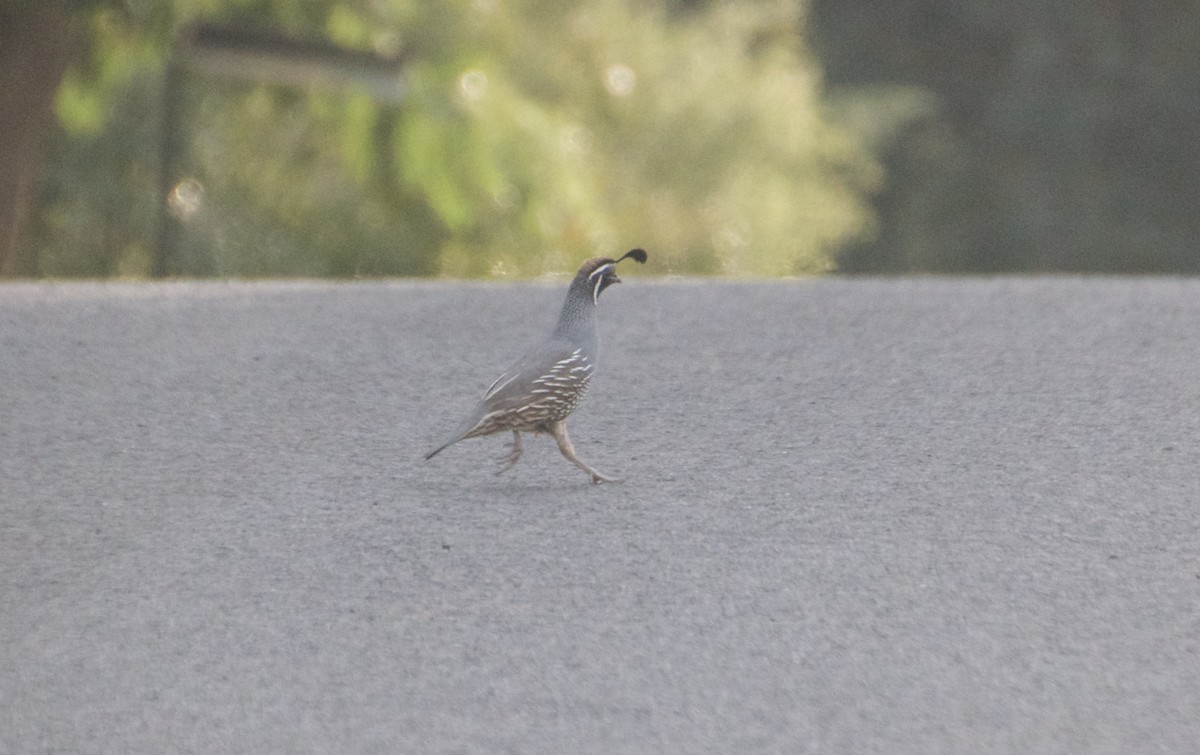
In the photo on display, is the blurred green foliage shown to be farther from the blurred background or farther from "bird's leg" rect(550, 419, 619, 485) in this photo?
"bird's leg" rect(550, 419, 619, 485)

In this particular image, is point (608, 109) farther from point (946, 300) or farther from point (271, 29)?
point (946, 300)

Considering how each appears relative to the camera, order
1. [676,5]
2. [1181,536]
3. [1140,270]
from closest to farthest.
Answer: [1181,536]
[676,5]
[1140,270]

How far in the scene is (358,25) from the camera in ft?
54.8

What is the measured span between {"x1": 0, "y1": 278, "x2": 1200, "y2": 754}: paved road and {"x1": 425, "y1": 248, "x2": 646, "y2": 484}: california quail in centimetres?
36

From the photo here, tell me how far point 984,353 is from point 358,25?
9.44 m

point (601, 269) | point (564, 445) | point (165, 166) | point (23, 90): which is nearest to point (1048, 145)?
point (165, 166)

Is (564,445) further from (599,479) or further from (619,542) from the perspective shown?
(619,542)

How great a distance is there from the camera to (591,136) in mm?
23875

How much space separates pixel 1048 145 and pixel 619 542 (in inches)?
1325

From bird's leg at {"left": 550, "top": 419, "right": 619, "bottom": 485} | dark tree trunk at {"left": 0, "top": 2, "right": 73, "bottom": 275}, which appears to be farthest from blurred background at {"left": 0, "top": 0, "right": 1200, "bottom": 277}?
bird's leg at {"left": 550, "top": 419, "right": 619, "bottom": 485}

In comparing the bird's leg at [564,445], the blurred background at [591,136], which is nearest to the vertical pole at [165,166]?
the blurred background at [591,136]

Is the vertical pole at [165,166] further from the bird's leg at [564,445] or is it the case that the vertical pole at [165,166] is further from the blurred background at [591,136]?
the bird's leg at [564,445]

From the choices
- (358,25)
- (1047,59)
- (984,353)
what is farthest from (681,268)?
(1047,59)

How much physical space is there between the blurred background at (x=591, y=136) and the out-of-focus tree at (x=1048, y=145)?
0.07 metres
